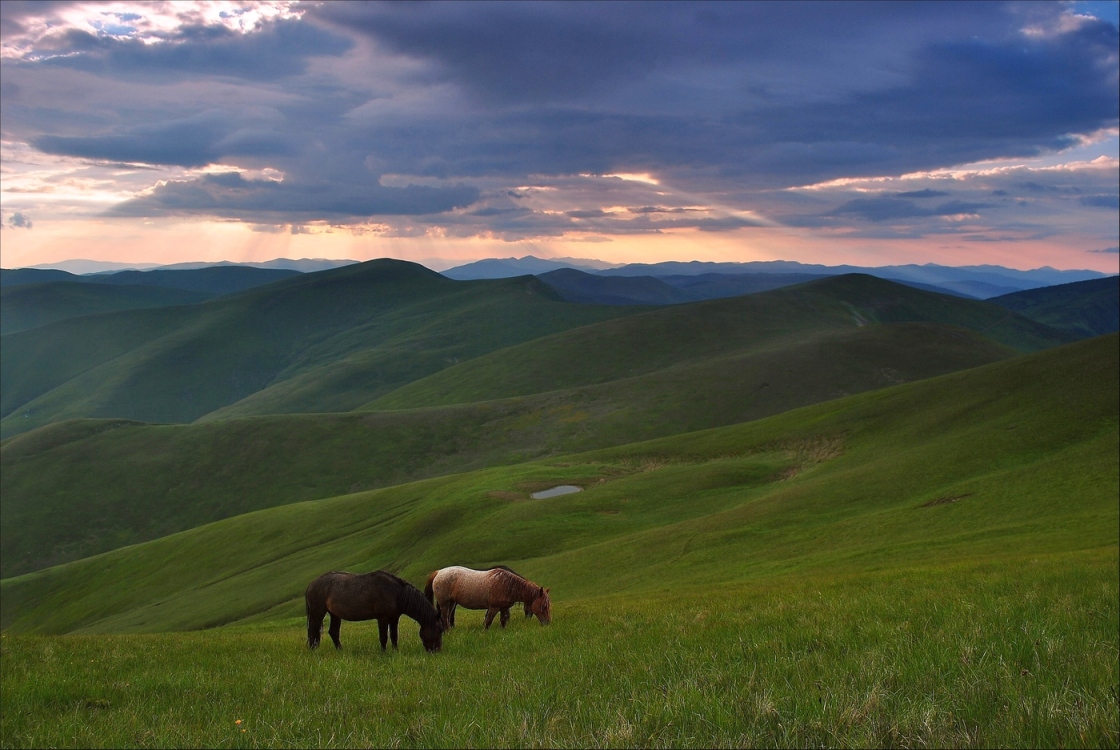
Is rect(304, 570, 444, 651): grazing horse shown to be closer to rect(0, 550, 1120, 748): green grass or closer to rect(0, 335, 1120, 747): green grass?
rect(0, 550, 1120, 748): green grass

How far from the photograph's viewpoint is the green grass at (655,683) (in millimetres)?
5781

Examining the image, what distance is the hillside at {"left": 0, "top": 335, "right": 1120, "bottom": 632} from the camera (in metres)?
44.5

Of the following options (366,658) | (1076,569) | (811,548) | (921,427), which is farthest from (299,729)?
(921,427)

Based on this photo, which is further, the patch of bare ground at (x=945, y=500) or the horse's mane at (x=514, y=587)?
the patch of bare ground at (x=945, y=500)

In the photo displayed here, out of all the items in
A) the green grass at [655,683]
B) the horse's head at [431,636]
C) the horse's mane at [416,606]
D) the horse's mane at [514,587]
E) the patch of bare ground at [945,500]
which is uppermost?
the green grass at [655,683]

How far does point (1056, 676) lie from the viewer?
23.6 feet

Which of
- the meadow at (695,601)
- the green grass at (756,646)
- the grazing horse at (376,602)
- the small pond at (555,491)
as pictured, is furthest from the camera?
the small pond at (555,491)

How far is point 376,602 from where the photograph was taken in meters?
16.3

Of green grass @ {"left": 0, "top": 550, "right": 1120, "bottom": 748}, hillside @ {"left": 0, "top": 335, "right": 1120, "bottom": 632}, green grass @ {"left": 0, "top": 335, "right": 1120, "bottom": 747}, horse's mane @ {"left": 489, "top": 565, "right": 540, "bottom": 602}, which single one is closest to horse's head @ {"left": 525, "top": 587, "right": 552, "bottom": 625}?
horse's mane @ {"left": 489, "top": 565, "right": 540, "bottom": 602}

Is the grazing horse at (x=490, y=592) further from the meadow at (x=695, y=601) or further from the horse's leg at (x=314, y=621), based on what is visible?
the horse's leg at (x=314, y=621)

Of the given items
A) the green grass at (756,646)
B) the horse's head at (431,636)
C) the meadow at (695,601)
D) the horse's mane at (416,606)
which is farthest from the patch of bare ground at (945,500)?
the horse's mane at (416,606)

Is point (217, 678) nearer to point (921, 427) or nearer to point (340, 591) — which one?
point (340, 591)

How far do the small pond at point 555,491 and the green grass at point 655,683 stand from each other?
68.4m

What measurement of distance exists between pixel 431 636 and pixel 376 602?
4.93 ft
